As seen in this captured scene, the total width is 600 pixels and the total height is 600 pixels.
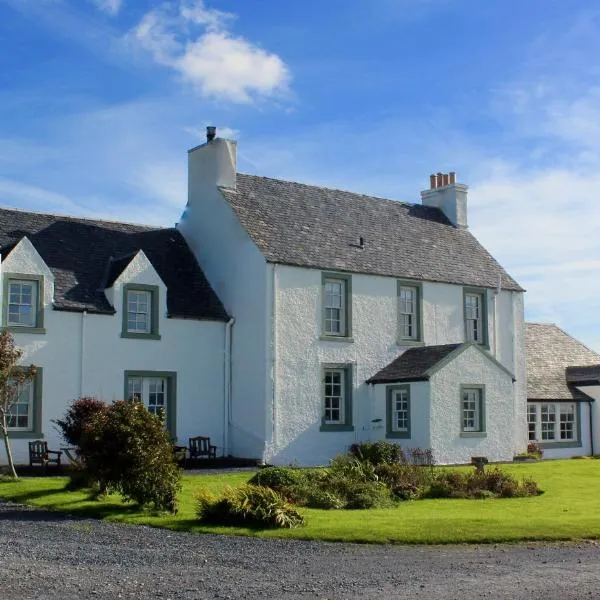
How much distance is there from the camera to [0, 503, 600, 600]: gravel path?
37.6 feet

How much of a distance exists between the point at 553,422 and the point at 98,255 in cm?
1966

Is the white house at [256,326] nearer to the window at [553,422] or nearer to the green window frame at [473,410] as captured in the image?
the green window frame at [473,410]

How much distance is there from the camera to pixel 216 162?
108ft

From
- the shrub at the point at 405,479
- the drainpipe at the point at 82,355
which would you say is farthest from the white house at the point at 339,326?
the shrub at the point at 405,479

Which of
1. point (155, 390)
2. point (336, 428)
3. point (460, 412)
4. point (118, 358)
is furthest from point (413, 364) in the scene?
point (118, 358)

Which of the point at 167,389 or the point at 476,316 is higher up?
the point at 476,316

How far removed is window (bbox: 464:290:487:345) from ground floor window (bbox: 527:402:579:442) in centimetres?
422

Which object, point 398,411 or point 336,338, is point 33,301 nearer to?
point 336,338

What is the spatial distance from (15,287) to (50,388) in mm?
3090

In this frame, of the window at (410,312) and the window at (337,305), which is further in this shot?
the window at (410,312)

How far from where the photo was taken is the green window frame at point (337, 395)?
3186 centimetres

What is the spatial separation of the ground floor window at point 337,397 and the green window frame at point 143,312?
230 inches

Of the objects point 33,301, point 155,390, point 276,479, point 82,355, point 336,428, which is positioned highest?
point 33,301

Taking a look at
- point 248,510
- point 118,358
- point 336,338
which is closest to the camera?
point 248,510
